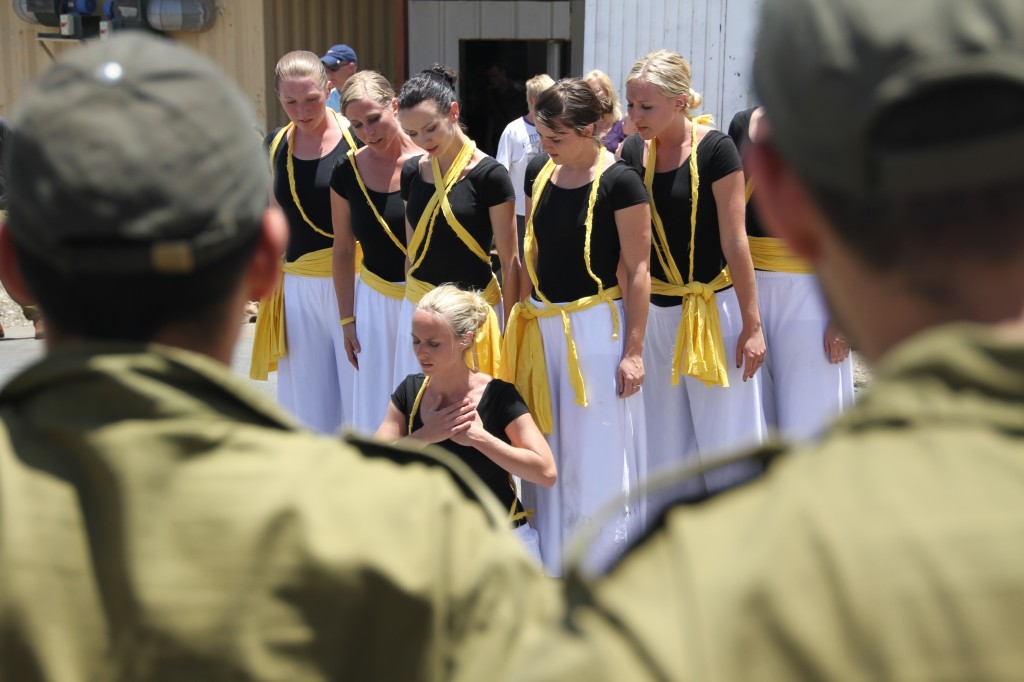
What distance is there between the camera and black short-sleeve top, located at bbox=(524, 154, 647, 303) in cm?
442

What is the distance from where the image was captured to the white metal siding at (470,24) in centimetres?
1110

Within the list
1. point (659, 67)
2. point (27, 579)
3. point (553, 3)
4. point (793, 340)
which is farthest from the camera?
point (553, 3)

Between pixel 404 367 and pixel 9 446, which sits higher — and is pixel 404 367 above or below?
below

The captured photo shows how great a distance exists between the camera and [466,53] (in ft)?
39.5

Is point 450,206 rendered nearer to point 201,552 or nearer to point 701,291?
point 701,291

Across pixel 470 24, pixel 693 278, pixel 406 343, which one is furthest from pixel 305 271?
pixel 470 24

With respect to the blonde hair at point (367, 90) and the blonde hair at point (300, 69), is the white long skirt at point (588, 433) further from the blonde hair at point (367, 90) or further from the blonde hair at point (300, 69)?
the blonde hair at point (300, 69)

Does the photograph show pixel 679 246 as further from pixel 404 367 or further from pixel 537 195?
pixel 404 367

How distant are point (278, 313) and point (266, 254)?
14.2 ft

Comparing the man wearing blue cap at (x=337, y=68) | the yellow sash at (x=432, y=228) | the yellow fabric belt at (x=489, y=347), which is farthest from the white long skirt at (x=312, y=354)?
the man wearing blue cap at (x=337, y=68)

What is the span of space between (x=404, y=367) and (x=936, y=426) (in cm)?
420

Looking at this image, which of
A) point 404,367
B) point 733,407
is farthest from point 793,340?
point 404,367

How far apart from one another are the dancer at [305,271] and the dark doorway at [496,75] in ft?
20.1

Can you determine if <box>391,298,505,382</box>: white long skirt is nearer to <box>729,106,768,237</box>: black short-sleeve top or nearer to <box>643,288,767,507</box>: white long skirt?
<box>643,288,767,507</box>: white long skirt
